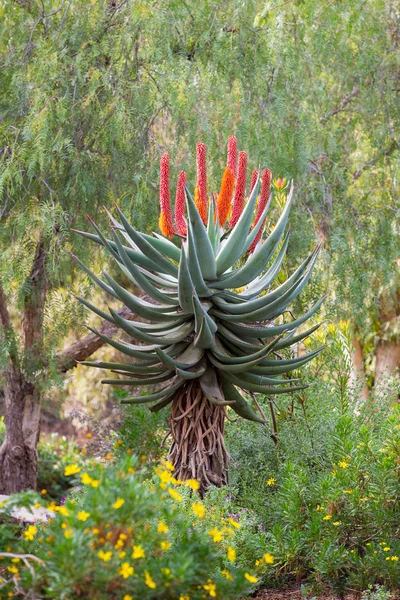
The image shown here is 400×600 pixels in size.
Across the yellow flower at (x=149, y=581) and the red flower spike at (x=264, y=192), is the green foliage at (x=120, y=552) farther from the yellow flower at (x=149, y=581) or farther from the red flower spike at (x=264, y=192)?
the red flower spike at (x=264, y=192)

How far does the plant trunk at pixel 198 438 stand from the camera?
460 centimetres

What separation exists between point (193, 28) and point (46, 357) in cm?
342

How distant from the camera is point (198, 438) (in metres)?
4.61

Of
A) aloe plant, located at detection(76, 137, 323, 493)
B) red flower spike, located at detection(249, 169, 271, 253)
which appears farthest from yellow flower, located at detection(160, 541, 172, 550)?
red flower spike, located at detection(249, 169, 271, 253)

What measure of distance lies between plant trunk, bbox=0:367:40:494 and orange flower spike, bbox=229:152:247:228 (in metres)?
4.72

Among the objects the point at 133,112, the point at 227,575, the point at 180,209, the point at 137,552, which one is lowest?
the point at 227,575

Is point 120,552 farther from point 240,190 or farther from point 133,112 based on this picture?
point 133,112

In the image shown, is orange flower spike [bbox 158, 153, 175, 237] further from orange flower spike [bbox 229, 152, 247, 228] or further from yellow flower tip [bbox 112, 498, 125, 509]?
yellow flower tip [bbox 112, 498, 125, 509]

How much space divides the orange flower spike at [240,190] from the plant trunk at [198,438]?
3.32 ft

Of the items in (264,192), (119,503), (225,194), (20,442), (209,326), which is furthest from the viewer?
(20,442)

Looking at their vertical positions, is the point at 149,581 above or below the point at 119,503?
below

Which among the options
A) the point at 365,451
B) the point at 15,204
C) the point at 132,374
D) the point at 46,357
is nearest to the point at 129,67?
the point at 15,204

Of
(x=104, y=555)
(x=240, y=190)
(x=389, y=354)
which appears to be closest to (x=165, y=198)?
(x=240, y=190)

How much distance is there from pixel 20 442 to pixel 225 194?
5427mm
